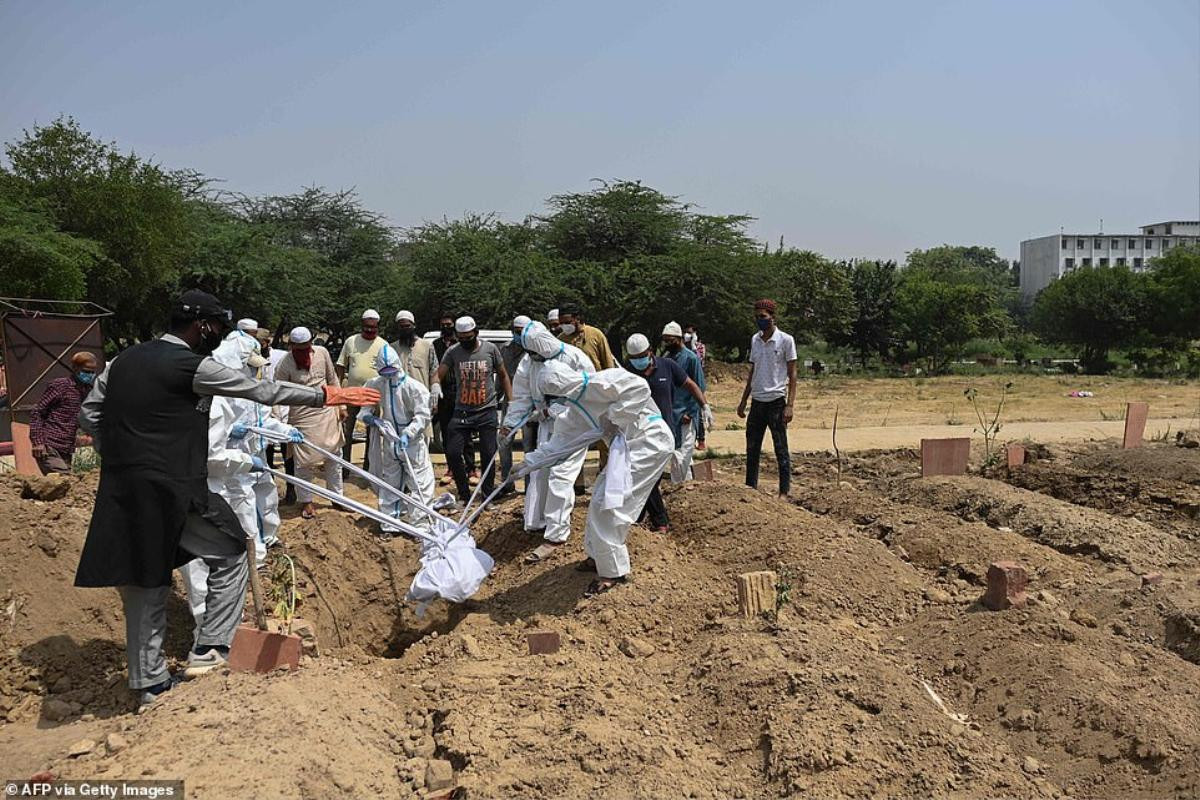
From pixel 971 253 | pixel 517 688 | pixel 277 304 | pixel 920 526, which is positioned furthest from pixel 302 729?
pixel 971 253

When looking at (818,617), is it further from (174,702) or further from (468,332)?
(468,332)

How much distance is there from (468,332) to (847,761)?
4984mm

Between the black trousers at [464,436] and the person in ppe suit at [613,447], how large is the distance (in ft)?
6.12

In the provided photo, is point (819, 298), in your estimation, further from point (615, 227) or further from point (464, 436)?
point (464, 436)

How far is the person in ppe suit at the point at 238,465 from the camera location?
15.9 ft

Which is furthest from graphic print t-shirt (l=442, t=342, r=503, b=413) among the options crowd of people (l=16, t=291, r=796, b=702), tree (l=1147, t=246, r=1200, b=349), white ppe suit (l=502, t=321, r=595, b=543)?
tree (l=1147, t=246, r=1200, b=349)

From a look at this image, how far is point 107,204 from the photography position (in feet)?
67.8

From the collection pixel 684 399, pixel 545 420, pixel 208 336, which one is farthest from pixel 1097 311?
pixel 208 336

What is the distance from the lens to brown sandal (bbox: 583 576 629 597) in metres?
5.45

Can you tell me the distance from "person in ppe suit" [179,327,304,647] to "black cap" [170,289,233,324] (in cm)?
49

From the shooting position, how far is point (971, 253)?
334 ft

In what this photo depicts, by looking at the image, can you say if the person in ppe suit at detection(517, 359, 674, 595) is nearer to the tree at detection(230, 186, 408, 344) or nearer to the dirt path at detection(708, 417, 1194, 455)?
the dirt path at detection(708, 417, 1194, 455)

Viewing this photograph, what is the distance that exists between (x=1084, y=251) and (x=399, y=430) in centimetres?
8607

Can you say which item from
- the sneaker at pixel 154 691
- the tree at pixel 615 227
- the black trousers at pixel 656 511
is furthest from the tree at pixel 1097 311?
the sneaker at pixel 154 691
